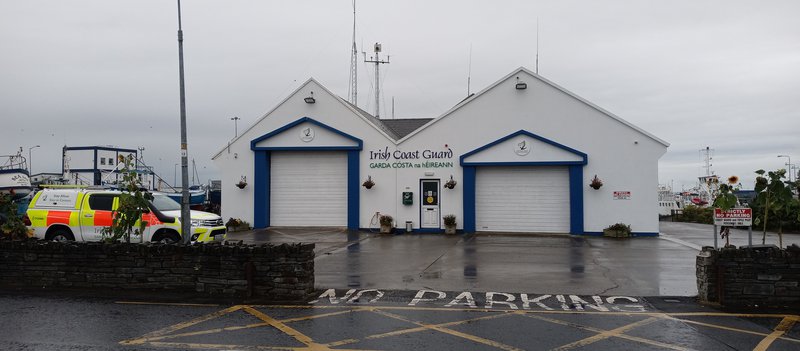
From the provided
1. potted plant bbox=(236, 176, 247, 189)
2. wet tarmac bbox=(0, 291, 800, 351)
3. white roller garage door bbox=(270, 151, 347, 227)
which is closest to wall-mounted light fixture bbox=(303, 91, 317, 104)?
white roller garage door bbox=(270, 151, 347, 227)

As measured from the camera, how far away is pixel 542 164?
2214 centimetres

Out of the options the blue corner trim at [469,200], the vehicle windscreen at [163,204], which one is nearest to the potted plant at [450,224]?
the blue corner trim at [469,200]

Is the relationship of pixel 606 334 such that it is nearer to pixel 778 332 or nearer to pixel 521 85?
pixel 778 332

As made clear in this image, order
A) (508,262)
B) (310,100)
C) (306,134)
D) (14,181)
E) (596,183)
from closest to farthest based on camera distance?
(508,262) → (596,183) → (310,100) → (306,134) → (14,181)

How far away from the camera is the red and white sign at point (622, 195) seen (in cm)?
2161

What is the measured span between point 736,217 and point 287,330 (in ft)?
28.8

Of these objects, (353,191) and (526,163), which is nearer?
(526,163)

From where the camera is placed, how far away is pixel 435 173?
23.1 m

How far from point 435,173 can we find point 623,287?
12.8 metres

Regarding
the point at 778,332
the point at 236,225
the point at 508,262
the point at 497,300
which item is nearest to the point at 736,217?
the point at 778,332

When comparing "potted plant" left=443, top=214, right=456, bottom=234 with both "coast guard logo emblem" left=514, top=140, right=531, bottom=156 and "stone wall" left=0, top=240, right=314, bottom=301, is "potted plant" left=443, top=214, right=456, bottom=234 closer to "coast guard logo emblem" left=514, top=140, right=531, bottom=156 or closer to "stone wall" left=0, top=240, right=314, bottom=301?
"coast guard logo emblem" left=514, top=140, right=531, bottom=156

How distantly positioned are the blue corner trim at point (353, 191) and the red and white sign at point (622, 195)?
9.89m

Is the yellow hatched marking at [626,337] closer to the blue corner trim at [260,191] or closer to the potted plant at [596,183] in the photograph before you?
the potted plant at [596,183]

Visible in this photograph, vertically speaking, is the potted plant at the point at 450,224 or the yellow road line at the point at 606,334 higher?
the potted plant at the point at 450,224
